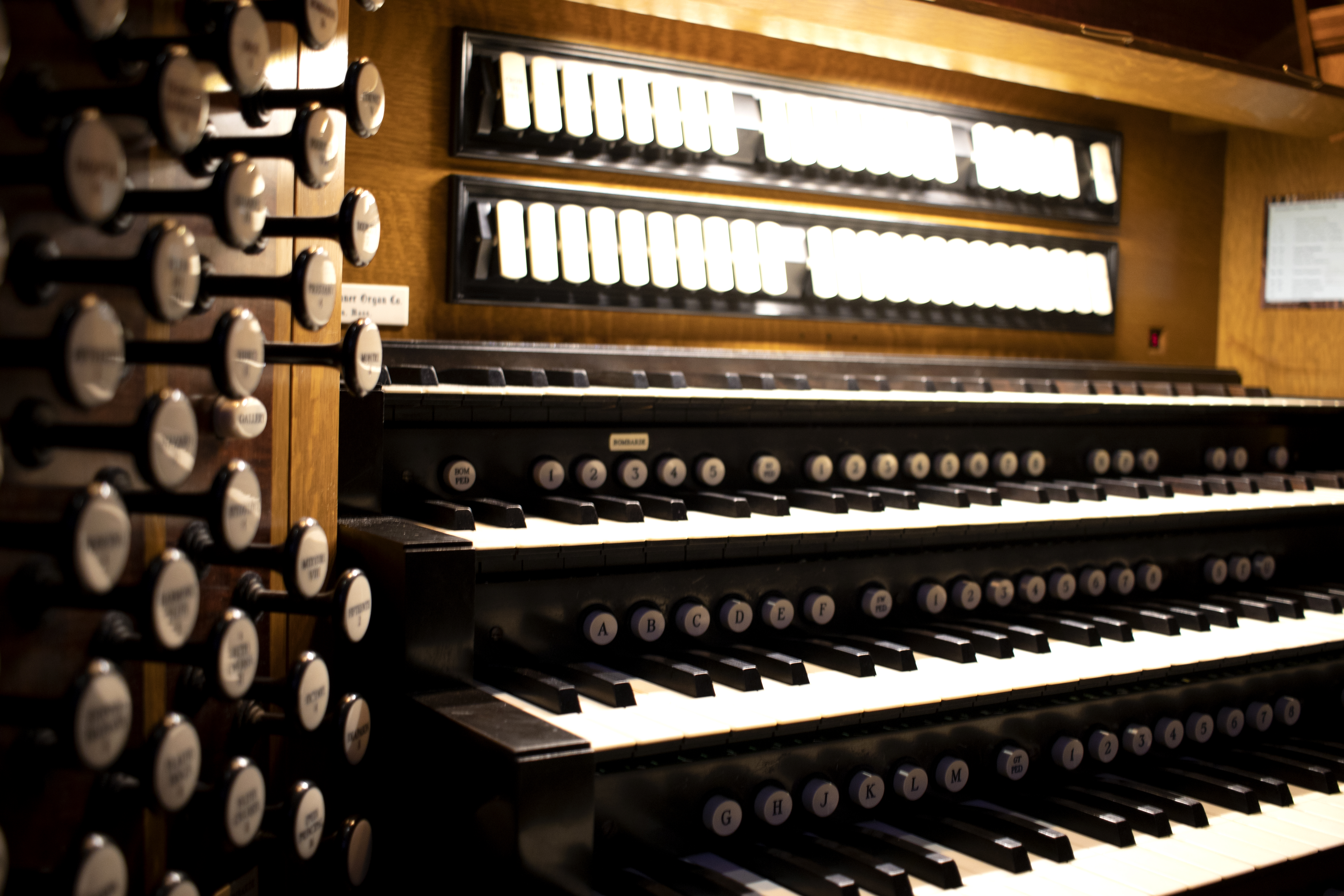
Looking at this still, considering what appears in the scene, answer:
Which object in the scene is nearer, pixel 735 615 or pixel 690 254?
pixel 735 615

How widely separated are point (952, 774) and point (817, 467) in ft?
2.21

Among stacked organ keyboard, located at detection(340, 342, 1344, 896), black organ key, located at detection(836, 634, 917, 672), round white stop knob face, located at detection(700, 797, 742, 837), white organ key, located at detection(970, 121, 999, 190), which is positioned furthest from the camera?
white organ key, located at detection(970, 121, 999, 190)

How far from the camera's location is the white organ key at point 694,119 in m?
2.44

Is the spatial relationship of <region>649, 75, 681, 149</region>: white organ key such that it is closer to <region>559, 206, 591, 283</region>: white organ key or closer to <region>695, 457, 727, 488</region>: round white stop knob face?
<region>559, 206, 591, 283</region>: white organ key

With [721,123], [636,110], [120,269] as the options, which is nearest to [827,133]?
[721,123]

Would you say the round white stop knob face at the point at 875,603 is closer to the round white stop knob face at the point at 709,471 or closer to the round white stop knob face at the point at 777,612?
the round white stop knob face at the point at 777,612

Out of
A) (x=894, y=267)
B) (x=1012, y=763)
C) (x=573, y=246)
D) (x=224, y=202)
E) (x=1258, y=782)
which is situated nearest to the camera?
(x=224, y=202)

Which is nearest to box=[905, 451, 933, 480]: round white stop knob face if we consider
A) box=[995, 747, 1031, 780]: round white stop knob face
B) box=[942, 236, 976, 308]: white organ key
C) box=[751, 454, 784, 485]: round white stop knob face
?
box=[751, 454, 784, 485]: round white stop knob face

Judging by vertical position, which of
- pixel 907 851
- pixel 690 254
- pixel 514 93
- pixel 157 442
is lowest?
pixel 907 851

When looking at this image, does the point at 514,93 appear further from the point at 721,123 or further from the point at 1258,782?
the point at 1258,782

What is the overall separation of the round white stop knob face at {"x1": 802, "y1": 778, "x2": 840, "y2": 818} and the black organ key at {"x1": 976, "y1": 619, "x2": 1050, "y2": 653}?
0.50 meters

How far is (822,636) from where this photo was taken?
2.11 meters

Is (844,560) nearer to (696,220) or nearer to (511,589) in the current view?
(511,589)

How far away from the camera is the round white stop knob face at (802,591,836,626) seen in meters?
2.07
